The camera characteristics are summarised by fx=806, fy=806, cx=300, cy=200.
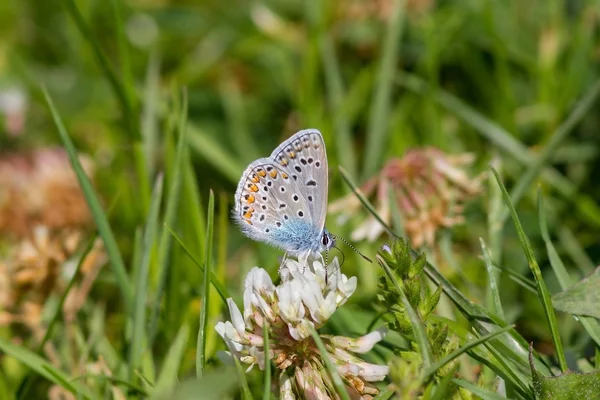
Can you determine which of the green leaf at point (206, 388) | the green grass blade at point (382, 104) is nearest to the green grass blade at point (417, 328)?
the green leaf at point (206, 388)

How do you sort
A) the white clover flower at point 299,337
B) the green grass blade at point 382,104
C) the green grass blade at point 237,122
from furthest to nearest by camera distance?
the green grass blade at point 237,122 < the green grass blade at point 382,104 < the white clover flower at point 299,337

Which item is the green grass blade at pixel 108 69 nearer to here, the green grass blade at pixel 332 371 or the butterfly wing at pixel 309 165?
the butterfly wing at pixel 309 165

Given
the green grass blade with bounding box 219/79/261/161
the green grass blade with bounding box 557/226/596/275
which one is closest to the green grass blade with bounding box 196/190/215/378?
the green grass blade with bounding box 557/226/596/275

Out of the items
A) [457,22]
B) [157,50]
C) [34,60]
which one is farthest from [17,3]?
[457,22]

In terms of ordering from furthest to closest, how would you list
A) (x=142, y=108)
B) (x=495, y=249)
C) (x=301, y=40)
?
1. (x=301, y=40)
2. (x=142, y=108)
3. (x=495, y=249)

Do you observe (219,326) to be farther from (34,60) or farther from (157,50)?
(34,60)

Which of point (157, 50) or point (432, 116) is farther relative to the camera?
point (157, 50)
